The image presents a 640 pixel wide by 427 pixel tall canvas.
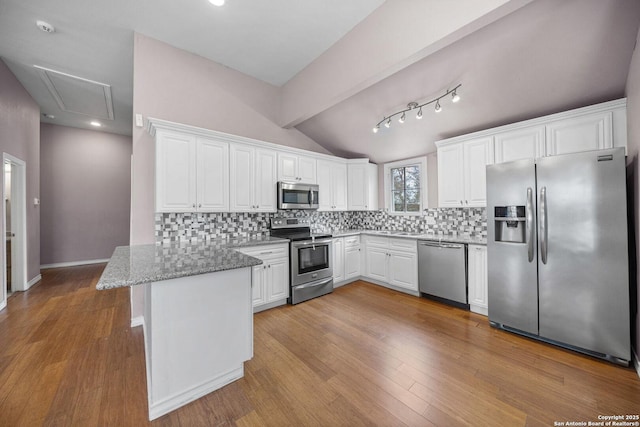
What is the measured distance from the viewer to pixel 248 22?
2871 millimetres

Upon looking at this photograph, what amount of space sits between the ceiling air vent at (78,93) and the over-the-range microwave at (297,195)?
3.47 metres

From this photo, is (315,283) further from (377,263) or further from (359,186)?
(359,186)

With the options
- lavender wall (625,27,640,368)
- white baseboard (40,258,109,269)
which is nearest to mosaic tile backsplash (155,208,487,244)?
lavender wall (625,27,640,368)

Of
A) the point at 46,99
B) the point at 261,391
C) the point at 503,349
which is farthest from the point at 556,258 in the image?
the point at 46,99

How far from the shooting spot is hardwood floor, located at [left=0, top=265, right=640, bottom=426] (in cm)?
161

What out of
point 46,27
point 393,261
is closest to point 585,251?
point 393,261

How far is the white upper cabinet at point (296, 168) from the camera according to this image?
3.87 metres

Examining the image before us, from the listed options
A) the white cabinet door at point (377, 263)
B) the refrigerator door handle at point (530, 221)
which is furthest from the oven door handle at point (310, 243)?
the refrigerator door handle at point (530, 221)

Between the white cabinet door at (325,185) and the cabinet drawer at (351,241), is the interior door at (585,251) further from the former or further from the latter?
the white cabinet door at (325,185)

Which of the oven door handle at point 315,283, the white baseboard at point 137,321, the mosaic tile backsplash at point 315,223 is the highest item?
the mosaic tile backsplash at point 315,223

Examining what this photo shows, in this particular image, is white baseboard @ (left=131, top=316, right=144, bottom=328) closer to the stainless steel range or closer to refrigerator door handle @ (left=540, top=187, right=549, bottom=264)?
the stainless steel range

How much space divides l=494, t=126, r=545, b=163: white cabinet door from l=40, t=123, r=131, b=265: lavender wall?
26.4 feet

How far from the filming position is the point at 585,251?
7.39ft

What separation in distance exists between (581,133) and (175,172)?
14.9ft
